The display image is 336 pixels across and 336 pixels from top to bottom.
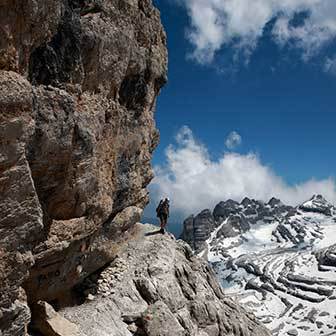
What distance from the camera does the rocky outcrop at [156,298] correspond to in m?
29.5

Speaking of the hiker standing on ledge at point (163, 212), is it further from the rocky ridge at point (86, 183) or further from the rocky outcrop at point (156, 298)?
the rocky ridge at point (86, 183)

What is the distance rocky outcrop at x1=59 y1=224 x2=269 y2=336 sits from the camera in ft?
96.7

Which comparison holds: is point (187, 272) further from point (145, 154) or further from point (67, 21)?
point (67, 21)

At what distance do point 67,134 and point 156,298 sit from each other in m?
15.8

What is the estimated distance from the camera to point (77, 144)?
24.6 m

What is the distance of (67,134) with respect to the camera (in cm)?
2305

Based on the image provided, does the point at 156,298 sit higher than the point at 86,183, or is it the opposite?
the point at 86,183

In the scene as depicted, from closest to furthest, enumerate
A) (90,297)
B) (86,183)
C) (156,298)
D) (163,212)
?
(86,183)
(90,297)
(156,298)
(163,212)

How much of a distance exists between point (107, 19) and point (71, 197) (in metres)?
10.7

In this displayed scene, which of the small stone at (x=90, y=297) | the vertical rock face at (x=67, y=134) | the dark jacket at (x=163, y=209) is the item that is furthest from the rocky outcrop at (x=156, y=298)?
the dark jacket at (x=163, y=209)

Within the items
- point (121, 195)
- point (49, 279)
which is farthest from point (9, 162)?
point (121, 195)

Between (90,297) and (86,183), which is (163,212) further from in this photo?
(86,183)

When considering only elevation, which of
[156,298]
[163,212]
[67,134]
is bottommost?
[156,298]

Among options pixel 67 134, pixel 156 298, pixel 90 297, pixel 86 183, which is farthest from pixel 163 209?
pixel 67 134
